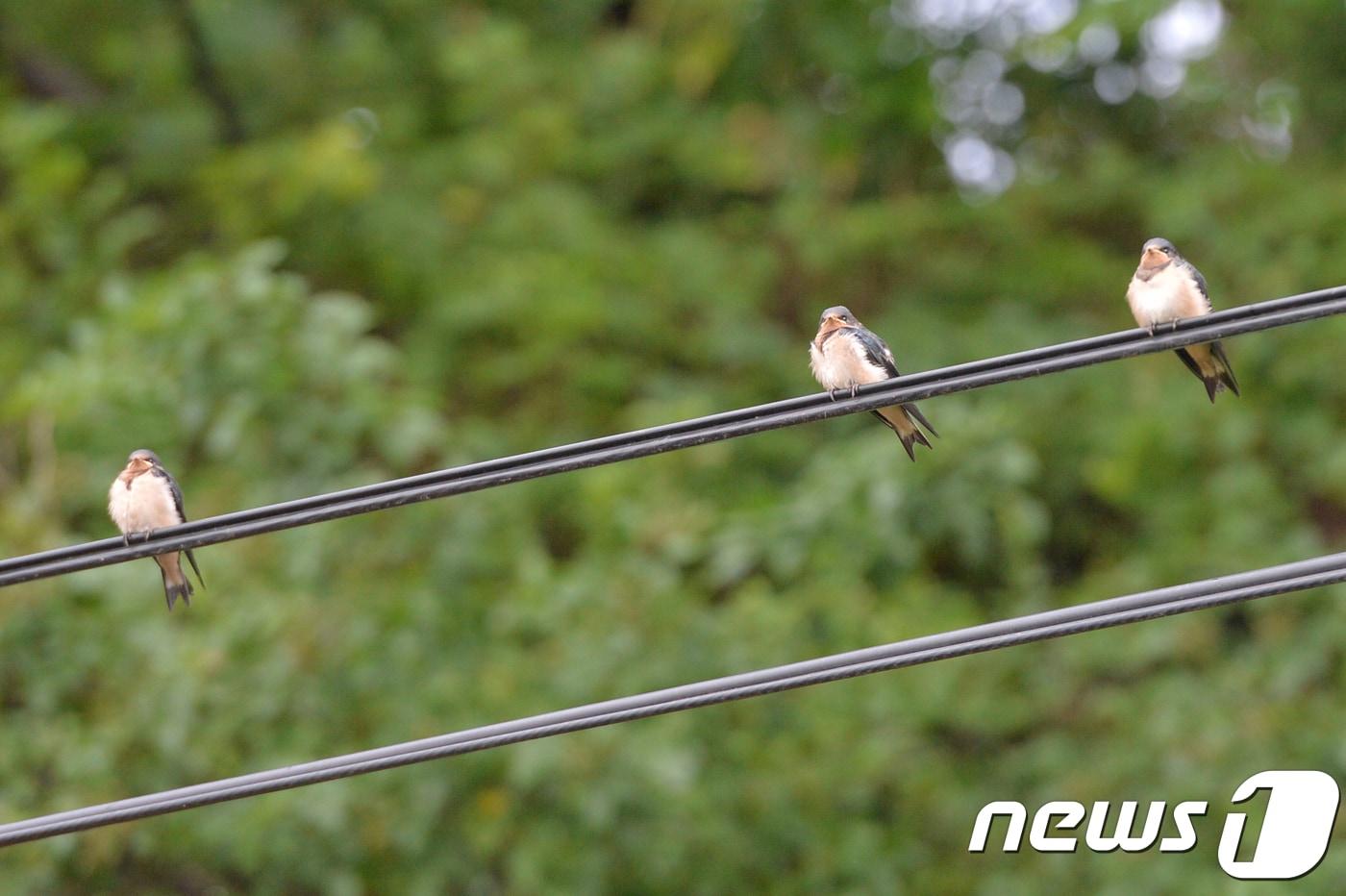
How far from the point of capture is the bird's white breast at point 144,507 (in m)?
6.09

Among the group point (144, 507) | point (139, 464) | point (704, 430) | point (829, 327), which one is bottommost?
point (704, 430)

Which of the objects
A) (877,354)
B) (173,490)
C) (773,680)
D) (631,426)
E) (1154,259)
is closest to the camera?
(773,680)

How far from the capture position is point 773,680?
170 inches

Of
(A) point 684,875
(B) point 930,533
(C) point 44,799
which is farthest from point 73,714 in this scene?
(B) point 930,533

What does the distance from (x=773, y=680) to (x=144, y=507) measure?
281 centimetres

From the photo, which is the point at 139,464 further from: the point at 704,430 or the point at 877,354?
the point at 704,430

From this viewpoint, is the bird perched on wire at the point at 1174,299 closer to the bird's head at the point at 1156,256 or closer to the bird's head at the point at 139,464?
the bird's head at the point at 1156,256

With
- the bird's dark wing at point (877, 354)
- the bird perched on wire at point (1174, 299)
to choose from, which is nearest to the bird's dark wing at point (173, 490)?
the bird's dark wing at point (877, 354)

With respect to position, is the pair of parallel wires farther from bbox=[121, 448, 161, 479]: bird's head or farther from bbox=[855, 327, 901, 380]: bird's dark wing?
bbox=[121, 448, 161, 479]: bird's head

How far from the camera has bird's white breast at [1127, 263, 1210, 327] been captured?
5.38 metres

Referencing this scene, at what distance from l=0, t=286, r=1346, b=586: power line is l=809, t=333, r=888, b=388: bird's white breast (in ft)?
5.07

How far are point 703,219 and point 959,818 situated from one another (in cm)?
454

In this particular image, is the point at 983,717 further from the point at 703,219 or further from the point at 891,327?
the point at 703,219

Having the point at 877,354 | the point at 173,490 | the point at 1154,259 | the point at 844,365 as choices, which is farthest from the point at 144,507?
the point at 1154,259
